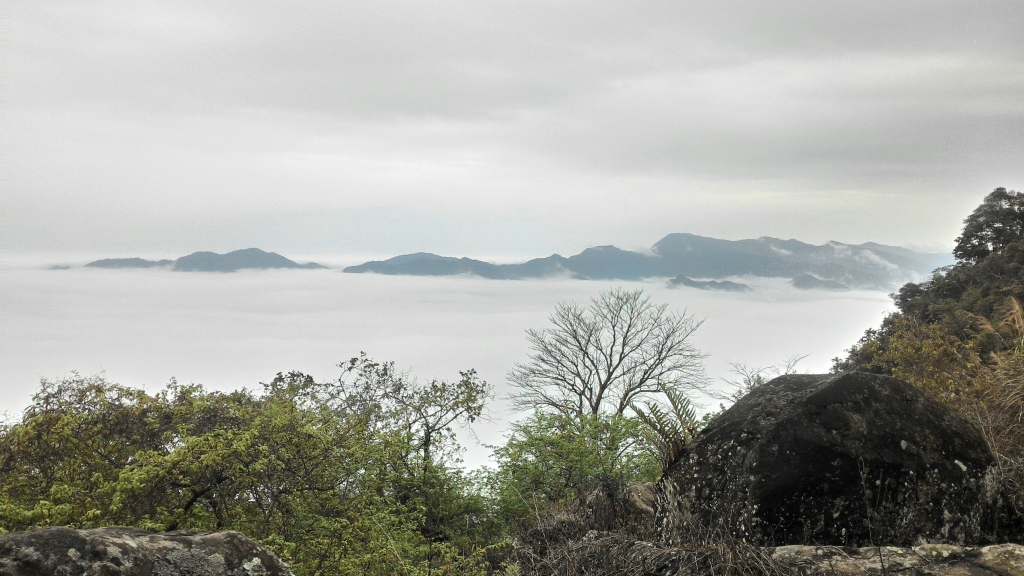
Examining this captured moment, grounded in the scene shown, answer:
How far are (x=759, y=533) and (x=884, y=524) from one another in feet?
2.77

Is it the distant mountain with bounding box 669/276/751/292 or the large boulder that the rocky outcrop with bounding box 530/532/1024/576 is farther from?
the distant mountain with bounding box 669/276/751/292

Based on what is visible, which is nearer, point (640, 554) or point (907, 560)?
point (907, 560)

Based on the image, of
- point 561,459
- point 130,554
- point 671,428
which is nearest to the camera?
point 130,554

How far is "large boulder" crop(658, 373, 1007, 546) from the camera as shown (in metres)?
4.66

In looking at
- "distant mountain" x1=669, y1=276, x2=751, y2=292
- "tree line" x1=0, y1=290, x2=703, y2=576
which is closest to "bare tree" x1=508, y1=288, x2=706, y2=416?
"tree line" x1=0, y1=290, x2=703, y2=576

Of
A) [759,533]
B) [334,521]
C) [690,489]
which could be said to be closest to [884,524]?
[759,533]

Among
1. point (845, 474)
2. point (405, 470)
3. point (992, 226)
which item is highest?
point (992, 226)

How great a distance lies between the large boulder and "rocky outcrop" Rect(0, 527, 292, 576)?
3004 mm

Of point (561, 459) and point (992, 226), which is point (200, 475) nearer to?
point (561, 459)

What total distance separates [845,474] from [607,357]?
31.7 metres

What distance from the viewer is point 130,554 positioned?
3.44 metres

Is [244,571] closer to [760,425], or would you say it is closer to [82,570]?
[82,570]

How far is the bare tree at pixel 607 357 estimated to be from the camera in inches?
1377

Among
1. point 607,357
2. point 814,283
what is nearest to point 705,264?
point 814,283
